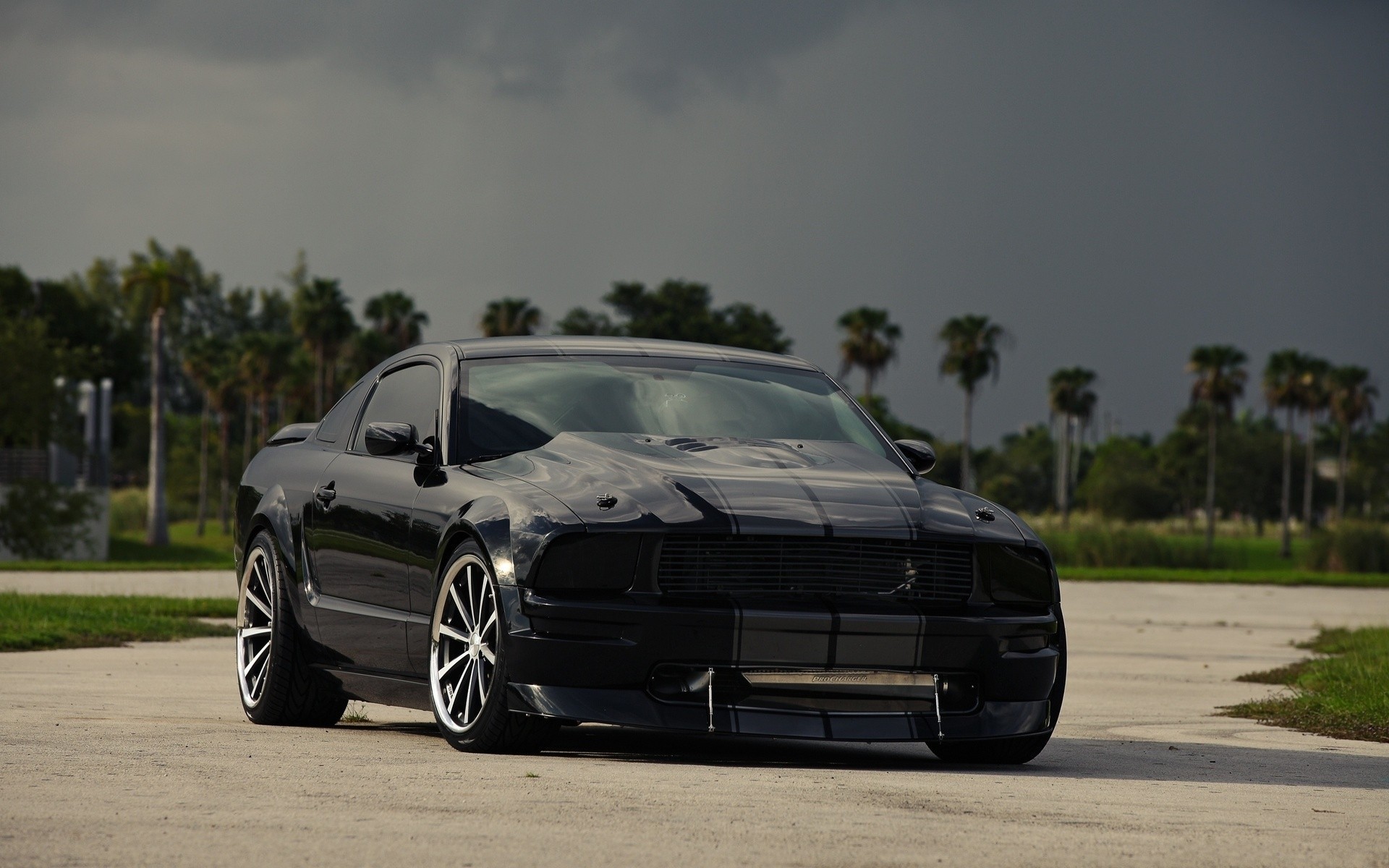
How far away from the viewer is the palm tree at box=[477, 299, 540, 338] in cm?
8350

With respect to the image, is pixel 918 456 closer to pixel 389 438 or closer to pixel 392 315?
pixel 389 438

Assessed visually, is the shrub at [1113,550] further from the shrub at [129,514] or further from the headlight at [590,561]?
the shrub at [129,514]

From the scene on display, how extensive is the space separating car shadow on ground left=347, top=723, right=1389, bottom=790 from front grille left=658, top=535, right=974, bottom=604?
22.4 inches

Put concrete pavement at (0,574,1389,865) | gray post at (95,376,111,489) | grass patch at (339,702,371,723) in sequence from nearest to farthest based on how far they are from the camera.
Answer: concrete pavement at (0,574,1389,865)
grass patch at (339,702,371,723)
gray post at (95,376,111,489)

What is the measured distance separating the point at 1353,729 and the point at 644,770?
14.9 feet

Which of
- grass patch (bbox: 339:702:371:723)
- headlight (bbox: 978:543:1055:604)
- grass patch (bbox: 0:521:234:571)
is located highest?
headlight (bbox: 978:543:1055:604)

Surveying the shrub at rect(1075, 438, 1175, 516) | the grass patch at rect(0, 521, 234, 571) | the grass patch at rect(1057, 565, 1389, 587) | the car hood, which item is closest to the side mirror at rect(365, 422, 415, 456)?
the car hood

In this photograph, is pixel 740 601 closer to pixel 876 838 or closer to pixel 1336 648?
pixel 876 838

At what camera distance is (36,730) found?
6.95 metres

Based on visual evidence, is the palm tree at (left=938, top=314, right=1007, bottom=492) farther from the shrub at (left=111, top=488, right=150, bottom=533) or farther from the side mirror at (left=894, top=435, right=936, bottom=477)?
the side mirror at (left=894, top=435, right=936, bottom=477)

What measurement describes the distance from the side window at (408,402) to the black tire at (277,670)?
725mm

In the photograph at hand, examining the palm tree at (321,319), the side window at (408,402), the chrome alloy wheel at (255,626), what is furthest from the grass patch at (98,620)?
the palm tree at (321,319)

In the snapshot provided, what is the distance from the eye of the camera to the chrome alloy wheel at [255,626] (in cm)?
830

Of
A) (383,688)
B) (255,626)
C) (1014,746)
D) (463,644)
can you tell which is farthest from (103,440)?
(1014,746)
